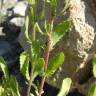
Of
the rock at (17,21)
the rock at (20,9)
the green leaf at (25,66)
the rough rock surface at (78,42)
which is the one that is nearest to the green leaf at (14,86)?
the green leaf at (25,66)

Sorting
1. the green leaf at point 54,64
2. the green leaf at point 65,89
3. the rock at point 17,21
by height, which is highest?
the green leaf at point 54,64

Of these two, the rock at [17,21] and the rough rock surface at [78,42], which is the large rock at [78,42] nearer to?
the rough rock surface at [78,42]

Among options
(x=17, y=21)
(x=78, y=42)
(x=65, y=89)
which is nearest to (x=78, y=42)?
(x=78, y=42)

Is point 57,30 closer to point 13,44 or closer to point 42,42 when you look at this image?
point 42,42

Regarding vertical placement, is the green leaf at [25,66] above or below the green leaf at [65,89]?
above

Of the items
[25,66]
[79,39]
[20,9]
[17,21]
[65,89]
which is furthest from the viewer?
[20,9]

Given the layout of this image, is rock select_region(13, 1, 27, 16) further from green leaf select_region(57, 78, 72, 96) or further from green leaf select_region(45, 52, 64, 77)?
green leaf select_region(45, 52, 64, 77)

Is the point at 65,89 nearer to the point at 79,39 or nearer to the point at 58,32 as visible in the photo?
the point at 58,32

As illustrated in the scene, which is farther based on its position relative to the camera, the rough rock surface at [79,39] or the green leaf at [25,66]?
the rough rock surface at [79,39]

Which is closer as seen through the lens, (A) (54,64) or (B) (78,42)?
(A) (54,64)
